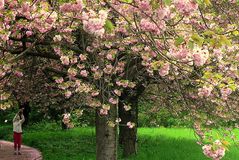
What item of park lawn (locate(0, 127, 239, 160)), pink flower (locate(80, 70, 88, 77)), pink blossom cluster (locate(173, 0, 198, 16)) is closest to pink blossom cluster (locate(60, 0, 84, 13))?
pink blossom cluster (locate(173, 0, 198, 16))

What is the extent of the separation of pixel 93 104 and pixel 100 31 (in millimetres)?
4733

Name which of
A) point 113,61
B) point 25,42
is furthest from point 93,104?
point 25,42

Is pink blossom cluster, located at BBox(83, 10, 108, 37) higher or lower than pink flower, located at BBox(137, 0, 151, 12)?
lower

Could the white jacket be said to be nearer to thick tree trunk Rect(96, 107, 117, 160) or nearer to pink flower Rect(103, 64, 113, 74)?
thick tree trunk Rect(96, 107, 117, 160)

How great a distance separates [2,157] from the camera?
54.4 ft

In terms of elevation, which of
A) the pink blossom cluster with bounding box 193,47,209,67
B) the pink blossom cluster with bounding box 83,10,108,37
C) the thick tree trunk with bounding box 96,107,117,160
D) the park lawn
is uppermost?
the pink blossom cluster with bounding box 83,10,108,37

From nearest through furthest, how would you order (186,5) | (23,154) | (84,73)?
(186,5)
(84,73)
(23,154)

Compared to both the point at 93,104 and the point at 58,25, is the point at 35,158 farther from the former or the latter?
the point at 58,25

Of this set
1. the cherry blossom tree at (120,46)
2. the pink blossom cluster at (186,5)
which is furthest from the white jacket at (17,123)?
the pink blossom cluster at (186,5)

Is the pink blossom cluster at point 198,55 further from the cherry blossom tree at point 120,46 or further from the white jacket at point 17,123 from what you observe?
the white jacket at point 17,123

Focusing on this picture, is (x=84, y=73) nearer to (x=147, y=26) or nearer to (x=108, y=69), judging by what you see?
(x=108, y=69)

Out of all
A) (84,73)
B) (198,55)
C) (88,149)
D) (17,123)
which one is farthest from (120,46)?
(88,149)

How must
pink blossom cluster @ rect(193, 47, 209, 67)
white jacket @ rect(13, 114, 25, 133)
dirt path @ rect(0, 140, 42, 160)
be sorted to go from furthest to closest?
dirt path @ rect(0, 140, 42, 160) < white jacket @ rect(13, 114, 25, 133) < pink blossom cluster @ rect(193, 47, 209, 67)

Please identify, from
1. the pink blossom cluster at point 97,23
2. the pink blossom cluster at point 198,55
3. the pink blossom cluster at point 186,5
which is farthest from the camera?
the pink blossom cluster at point 198,55
